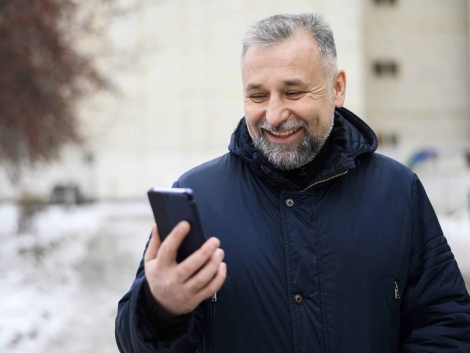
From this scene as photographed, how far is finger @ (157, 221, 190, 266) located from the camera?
173 centimetres

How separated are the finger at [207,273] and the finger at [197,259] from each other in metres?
0.01

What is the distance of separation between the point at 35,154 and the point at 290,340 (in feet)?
37.2

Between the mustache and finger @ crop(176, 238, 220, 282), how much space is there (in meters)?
0.55

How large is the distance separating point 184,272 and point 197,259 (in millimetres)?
56

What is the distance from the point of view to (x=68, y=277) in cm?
1202

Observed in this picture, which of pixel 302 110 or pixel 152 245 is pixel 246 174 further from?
pixel 152 245

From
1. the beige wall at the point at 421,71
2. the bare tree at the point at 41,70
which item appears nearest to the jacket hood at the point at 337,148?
the bare tree at the point at 41,70

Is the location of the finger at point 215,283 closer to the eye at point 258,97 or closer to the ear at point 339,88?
the eye at point 258,97

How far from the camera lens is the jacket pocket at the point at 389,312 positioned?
213 cm

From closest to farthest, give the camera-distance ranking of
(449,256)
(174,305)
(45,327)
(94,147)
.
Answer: (174,305) < (449,256) < (45,327) < (94,147)

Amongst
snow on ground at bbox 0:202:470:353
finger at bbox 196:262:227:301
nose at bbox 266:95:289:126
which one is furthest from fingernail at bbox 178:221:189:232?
snow on ground at bbox 0:202:470:353

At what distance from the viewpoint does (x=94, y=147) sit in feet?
105

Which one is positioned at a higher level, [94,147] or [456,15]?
[456,15]

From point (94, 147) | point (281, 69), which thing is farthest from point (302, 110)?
point (94, 147)
